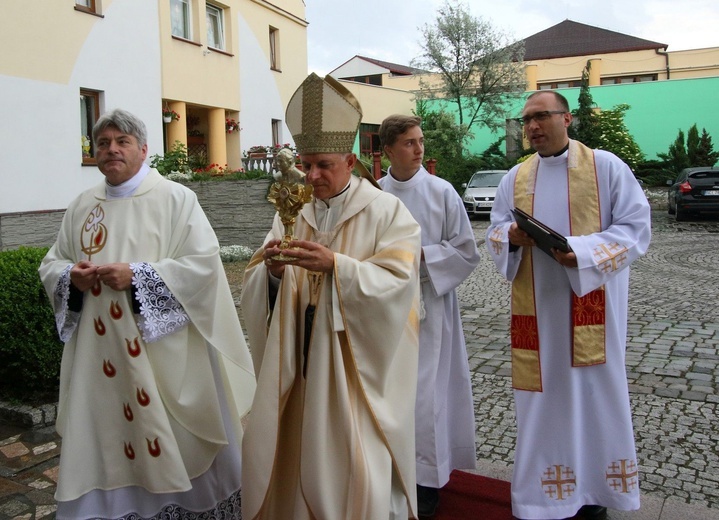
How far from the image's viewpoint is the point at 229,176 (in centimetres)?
1409

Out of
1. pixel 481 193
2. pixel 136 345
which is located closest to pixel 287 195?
pixel 136 345

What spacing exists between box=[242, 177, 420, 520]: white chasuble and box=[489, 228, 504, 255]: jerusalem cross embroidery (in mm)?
810

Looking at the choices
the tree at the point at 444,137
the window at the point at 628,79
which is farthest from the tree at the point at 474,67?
the window at the point at 628,79

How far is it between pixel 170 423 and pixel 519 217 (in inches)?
76.5

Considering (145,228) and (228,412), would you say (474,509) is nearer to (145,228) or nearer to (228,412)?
(228,412)

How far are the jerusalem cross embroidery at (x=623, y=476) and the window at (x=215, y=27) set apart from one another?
679 inches

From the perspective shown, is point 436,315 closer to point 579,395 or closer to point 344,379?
point 579,395

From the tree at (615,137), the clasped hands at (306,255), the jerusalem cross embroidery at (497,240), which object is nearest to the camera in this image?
the clasped hands at (306,255)

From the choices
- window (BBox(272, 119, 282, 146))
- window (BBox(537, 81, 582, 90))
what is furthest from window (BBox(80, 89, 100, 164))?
window (BBox(537, 81, 582, 90))

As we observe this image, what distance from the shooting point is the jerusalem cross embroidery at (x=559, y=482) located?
342 centimetres

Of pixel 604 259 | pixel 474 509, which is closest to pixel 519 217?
pixel 604 259

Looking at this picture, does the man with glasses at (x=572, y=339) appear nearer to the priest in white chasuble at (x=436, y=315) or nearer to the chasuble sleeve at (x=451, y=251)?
the chasuble sleeve at (x=451, y=251)

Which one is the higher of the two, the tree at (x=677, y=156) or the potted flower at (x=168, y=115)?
the potted flower at (x=168, y=115)

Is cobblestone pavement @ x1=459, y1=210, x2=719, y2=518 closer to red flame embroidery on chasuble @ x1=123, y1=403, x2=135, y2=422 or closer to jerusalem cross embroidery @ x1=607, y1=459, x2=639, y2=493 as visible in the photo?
jerusalem cross embroidery @ x1=607, y1=459, x2=639, y2=493
